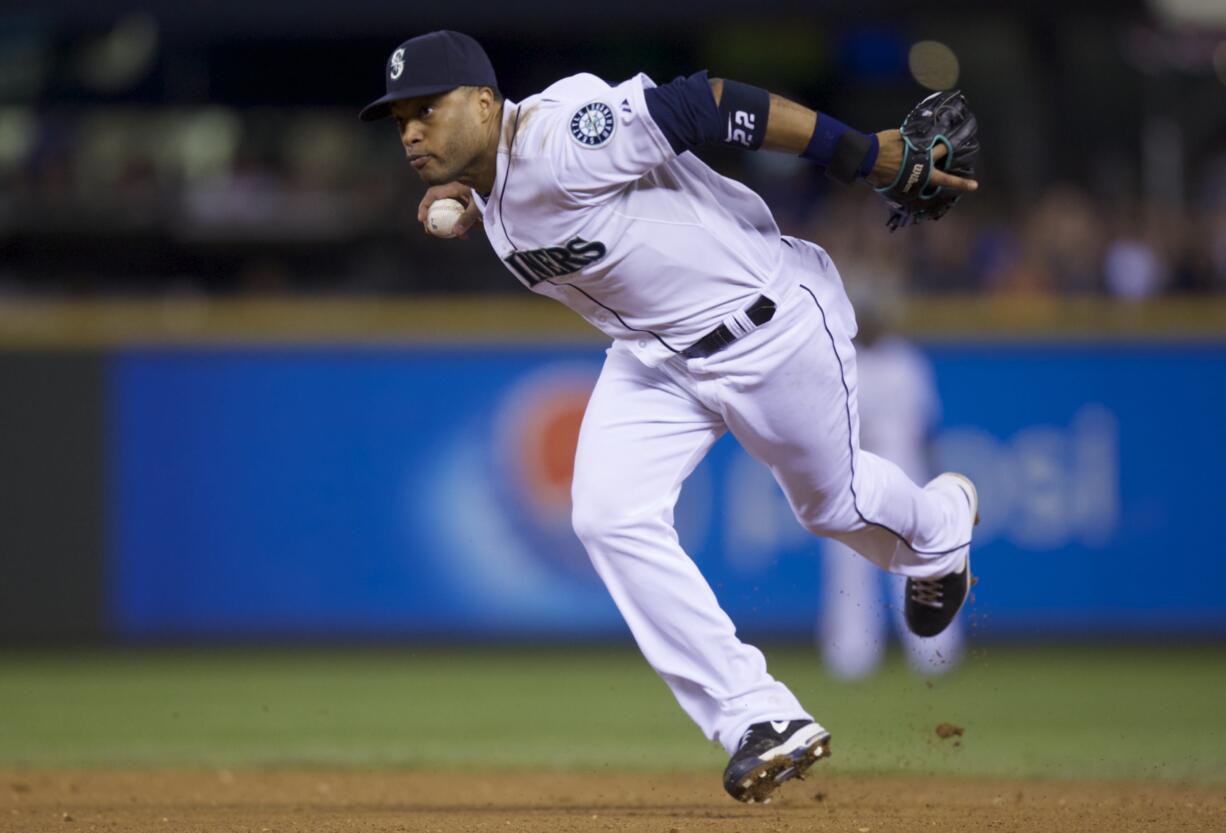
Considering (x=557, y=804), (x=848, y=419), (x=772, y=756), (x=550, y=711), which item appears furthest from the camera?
(x=550, y=711)

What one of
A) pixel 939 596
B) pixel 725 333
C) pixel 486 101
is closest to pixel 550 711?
pixel 939 596

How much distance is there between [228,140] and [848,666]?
567cm

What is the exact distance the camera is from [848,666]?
10.1 meters

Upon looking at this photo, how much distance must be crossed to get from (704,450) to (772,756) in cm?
94

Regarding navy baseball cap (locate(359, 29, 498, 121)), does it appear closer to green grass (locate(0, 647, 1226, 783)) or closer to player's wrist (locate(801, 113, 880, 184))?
player's wrist (locate(801, 113, 880, 184))

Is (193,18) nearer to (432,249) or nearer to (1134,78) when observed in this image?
(432,249)

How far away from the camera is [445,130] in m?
4.85

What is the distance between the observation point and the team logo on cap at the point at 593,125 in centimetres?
477

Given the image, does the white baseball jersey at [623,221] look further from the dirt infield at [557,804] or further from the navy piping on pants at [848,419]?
the dirt infield at [557,804]

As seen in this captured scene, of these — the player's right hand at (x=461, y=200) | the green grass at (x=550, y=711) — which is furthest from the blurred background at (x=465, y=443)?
the player's right hand at (x=461, y=200)

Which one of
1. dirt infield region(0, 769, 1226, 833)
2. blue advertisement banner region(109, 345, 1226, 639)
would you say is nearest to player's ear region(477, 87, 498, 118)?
dirt infield region(0, 769, 1226, 833)

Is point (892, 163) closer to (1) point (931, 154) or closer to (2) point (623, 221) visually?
(1) point (931, 154)

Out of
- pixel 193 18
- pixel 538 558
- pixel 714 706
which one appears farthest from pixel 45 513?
pixel 714 706

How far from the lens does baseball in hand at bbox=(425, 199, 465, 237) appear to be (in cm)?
518
